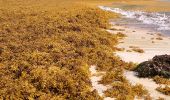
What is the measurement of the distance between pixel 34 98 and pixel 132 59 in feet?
24.6

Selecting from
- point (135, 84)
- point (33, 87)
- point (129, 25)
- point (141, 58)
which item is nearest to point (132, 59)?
point (141, 58)

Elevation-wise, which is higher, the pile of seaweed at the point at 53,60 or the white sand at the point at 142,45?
the pile of seaweed at the point at 53,60

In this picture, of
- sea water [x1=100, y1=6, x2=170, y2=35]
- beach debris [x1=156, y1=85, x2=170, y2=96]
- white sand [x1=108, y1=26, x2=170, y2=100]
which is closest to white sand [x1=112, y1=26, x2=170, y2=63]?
white sand [x1=108, y1=26, x2=170, y2=100]

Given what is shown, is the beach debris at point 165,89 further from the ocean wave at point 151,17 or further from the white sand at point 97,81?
the ocean wave at point 151,17

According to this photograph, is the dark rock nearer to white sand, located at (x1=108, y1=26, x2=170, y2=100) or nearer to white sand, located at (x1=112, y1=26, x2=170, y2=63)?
white sand, located at (x1=108, y1=26, x2=170, y2=100)

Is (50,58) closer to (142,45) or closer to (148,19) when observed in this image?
(142,45)

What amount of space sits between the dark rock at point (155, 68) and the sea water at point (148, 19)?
11423 millimetres

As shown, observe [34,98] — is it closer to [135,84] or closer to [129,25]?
[135,84]

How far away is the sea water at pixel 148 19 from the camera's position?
30.6 meters

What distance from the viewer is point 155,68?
16.1m

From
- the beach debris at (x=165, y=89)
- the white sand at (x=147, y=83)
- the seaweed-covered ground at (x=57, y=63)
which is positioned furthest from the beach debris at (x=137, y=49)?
the beach debris at (x=165, y=89)

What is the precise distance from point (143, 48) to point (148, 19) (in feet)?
46.0

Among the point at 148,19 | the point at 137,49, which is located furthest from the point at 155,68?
the point at 148,19

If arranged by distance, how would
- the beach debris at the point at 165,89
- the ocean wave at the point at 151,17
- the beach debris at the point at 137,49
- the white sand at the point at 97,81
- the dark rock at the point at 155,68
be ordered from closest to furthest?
1. the beach debris at the point at 165,89
2. the white sand at the point at 97,81
3. the dark rock at the point at 155,68
4. the beach debris at the point at 137,49
5. the ocean wave at the point at 151,17
